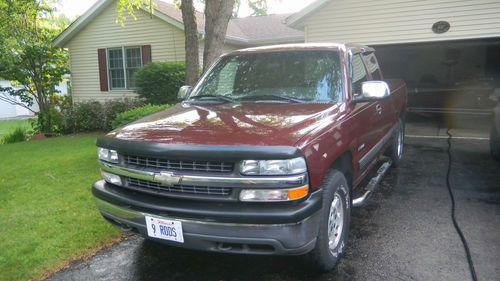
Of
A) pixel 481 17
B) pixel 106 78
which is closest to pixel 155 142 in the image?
pixel 481 17

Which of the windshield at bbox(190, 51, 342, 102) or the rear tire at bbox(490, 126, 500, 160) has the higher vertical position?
the windshield at bbox(190, 51, 342, 102)

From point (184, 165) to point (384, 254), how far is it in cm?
202

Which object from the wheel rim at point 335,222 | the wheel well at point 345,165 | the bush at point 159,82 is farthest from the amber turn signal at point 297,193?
the bush at point 159,82

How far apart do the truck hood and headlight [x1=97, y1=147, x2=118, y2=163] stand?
127 mm

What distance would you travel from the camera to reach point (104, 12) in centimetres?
1634

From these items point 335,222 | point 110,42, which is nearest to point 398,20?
point 335,222

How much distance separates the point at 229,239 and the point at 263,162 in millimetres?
555

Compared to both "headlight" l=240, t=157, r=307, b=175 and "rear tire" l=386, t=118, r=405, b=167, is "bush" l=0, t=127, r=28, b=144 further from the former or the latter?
"headlight" l=240, t=157, r=307, b=175

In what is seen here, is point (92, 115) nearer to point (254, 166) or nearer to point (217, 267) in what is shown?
point (217, 267)

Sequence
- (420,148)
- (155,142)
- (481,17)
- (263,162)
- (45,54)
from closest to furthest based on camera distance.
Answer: (263,162), (155,142), (420,148), (481,17), (45,54)

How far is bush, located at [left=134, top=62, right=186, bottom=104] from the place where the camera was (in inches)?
492

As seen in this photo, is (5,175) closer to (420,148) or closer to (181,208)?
(181,208)

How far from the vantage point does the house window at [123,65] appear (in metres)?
15.8

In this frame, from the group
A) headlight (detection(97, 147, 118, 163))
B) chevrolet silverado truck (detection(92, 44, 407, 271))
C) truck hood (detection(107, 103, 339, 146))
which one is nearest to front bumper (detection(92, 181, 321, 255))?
chevrolet silverado truck (detection(92, 44, 407, 271))
